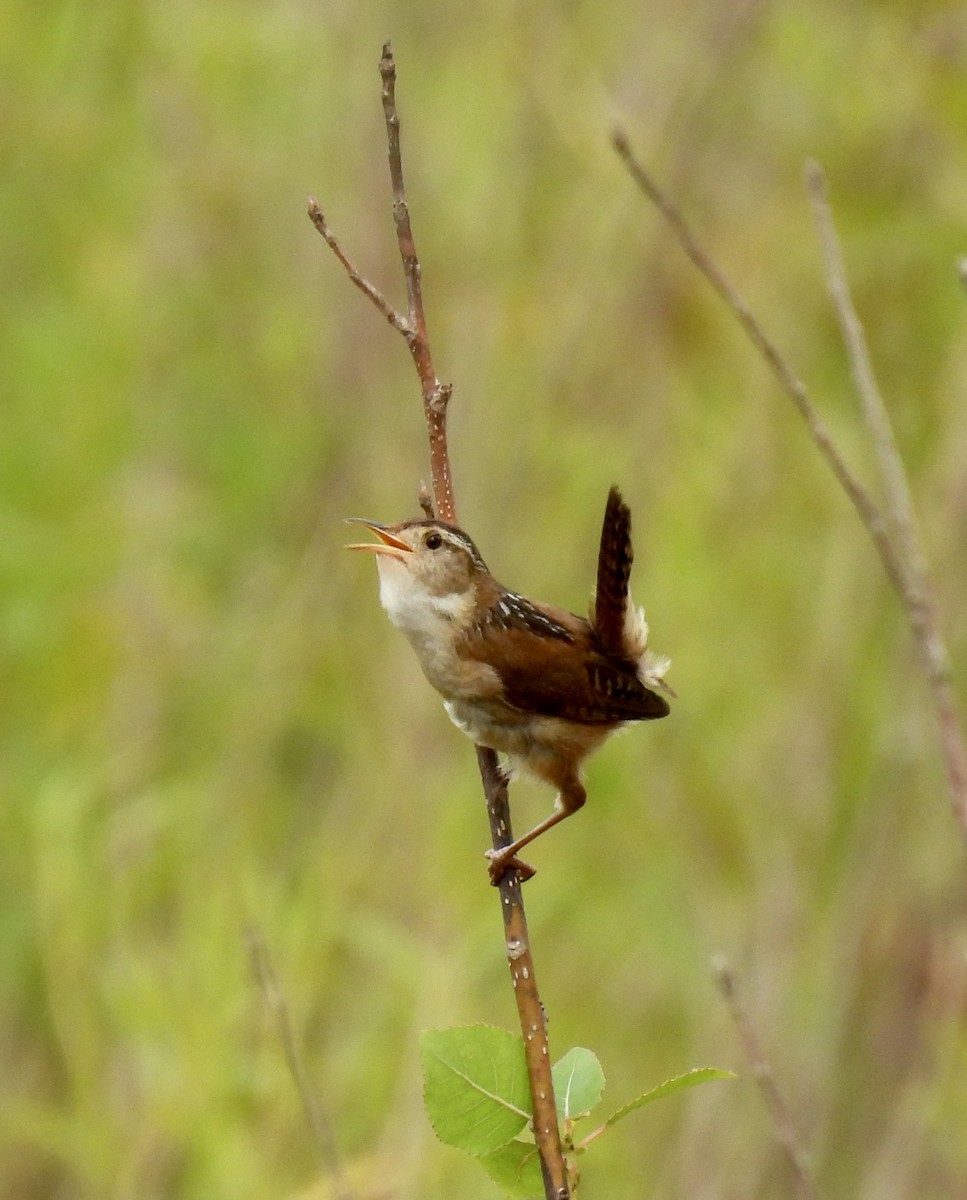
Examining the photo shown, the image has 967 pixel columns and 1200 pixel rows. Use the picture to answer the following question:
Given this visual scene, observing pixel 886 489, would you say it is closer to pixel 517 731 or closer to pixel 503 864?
pixel 503 864

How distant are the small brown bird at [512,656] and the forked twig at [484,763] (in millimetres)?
393

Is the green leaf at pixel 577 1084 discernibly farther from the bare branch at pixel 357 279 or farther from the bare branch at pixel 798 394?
the bare branch at pixel 357 279

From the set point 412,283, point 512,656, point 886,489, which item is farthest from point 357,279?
point 512,656

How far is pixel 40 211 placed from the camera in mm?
5297

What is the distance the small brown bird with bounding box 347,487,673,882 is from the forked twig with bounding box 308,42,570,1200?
1.29 ft

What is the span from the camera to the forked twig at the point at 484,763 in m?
1.66

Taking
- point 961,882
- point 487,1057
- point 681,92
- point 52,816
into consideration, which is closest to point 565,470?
point 681,92

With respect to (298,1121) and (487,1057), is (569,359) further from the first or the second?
(487,1057)

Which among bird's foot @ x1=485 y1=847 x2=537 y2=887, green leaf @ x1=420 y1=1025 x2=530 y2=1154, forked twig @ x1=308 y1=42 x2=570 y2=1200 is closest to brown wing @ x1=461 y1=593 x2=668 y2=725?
bird's foot @ x1=485 y1=847 x2=537 y2=887

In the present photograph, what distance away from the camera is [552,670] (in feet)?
9.78

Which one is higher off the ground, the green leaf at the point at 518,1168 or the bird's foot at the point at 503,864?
the bird's foot at the point at 503,864

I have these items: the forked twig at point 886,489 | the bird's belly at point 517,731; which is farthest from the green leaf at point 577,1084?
the bird's belly at point 517,731

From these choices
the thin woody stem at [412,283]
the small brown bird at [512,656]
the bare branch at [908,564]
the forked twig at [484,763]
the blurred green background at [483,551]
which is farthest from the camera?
the blurred green background at [483,551]

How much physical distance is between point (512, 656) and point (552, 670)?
0.10 m
